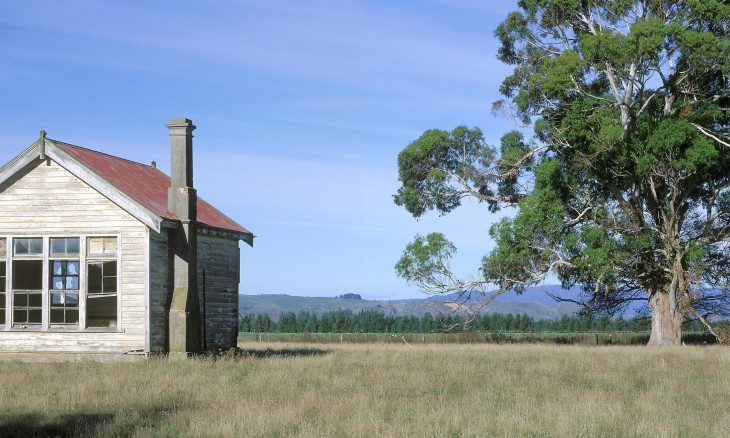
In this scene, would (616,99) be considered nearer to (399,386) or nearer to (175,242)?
(175,242)

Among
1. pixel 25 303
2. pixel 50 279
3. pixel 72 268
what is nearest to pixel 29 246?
pixel 50 279

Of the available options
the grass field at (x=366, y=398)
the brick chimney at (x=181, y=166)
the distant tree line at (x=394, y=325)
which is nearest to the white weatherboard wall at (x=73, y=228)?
the grass field at (x=366, y=398)

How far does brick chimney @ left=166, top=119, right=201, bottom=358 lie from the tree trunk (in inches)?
777

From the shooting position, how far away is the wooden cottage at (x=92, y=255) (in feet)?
75.4

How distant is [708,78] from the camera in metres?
34.5

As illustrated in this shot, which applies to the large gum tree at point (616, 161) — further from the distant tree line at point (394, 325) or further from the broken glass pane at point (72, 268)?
the distant tree line at point (394, 325)

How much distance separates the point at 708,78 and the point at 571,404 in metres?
24.1

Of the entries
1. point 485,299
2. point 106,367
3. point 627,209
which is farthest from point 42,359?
point 627,209

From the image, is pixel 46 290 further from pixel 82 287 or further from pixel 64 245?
pixel 64 245

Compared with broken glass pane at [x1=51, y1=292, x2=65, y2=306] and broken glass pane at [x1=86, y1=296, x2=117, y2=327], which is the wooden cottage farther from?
broken glass pane at [x1=86, y1=296, x2=117, y2=327]

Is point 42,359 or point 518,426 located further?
point 42,359

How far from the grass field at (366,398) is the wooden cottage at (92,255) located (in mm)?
1406

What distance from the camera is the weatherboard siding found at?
25.4m

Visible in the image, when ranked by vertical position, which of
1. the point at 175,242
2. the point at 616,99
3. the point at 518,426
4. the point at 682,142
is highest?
the point at 616,99
